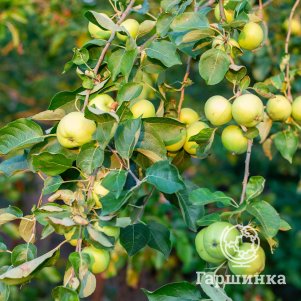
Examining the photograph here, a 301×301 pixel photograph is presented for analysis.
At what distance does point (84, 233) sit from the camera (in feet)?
2.82

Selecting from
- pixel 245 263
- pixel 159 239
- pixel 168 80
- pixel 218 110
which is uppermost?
pixel 218 110

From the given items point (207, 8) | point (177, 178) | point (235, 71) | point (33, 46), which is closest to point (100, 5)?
point (33, 46)

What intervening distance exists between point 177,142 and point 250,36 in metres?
0.23

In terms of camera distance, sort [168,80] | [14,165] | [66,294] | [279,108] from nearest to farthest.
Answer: [66,294] < [14,165] < [279,108] < [168,80]

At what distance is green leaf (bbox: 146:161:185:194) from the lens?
2.80 ft

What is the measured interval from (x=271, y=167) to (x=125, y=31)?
3584mm

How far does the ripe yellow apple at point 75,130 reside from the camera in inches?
35.3

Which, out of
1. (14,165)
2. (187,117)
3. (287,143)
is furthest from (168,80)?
(14,165)

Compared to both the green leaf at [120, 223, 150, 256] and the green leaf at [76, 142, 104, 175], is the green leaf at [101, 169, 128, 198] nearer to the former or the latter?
the green leaf at [76, 142, 104, 175]

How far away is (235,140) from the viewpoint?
1.05m

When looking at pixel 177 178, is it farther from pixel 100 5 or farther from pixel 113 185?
pixel 100 5

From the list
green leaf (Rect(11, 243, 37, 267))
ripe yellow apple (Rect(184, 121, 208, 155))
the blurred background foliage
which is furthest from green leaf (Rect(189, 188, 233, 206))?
the blurred background foliage

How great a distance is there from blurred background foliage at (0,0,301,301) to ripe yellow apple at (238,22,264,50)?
2.46 ft

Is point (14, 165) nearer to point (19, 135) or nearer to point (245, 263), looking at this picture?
point (19, 135)
